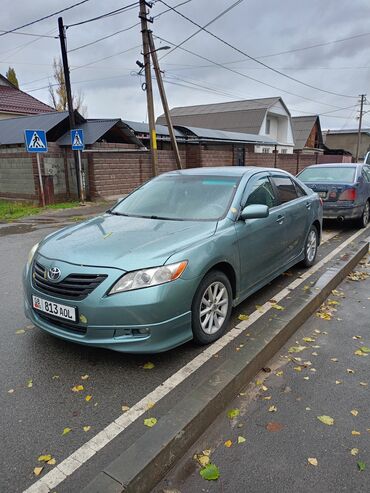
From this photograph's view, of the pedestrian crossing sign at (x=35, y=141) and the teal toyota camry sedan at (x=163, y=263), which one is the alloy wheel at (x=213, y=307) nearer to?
the teal toyota camry sedan at (x=163, y=263)

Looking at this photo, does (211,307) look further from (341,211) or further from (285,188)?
(341,211)

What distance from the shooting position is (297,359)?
3.40 meters

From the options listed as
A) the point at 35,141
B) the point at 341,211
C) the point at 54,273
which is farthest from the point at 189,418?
the point at 35,141

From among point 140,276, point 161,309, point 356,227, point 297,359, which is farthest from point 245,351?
point 356,227

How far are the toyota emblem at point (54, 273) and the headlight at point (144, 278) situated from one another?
1.63ft

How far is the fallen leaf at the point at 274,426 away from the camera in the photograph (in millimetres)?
2527

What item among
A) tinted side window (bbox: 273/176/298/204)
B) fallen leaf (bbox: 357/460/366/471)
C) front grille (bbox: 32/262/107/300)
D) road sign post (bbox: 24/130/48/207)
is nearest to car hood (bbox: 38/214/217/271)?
front grille (bbox: 32/262/107/300)

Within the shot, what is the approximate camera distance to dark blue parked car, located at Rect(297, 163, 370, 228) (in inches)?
337

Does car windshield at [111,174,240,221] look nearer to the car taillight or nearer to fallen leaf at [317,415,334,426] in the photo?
fallen leaf at [317,415,334,426]

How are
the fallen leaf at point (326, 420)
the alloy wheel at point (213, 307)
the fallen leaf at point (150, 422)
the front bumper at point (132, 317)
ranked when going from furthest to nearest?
the alloy wheel at point (213, 307) → the front bumper at point (132, 317) → the fallen leaf at point (326, 420) → the fallen leaf at point (150, 422)

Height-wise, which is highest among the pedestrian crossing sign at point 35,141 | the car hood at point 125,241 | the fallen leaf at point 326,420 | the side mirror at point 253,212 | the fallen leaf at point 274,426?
the pedestrian crossing sign at point 35,141

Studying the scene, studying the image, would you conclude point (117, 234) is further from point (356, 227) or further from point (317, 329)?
point (356, 227)

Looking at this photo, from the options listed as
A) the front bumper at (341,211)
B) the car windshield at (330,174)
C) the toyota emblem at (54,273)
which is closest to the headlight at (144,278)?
the toyota emblem at (54,273)

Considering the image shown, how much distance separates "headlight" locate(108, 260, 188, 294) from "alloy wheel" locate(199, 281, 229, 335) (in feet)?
1.65
